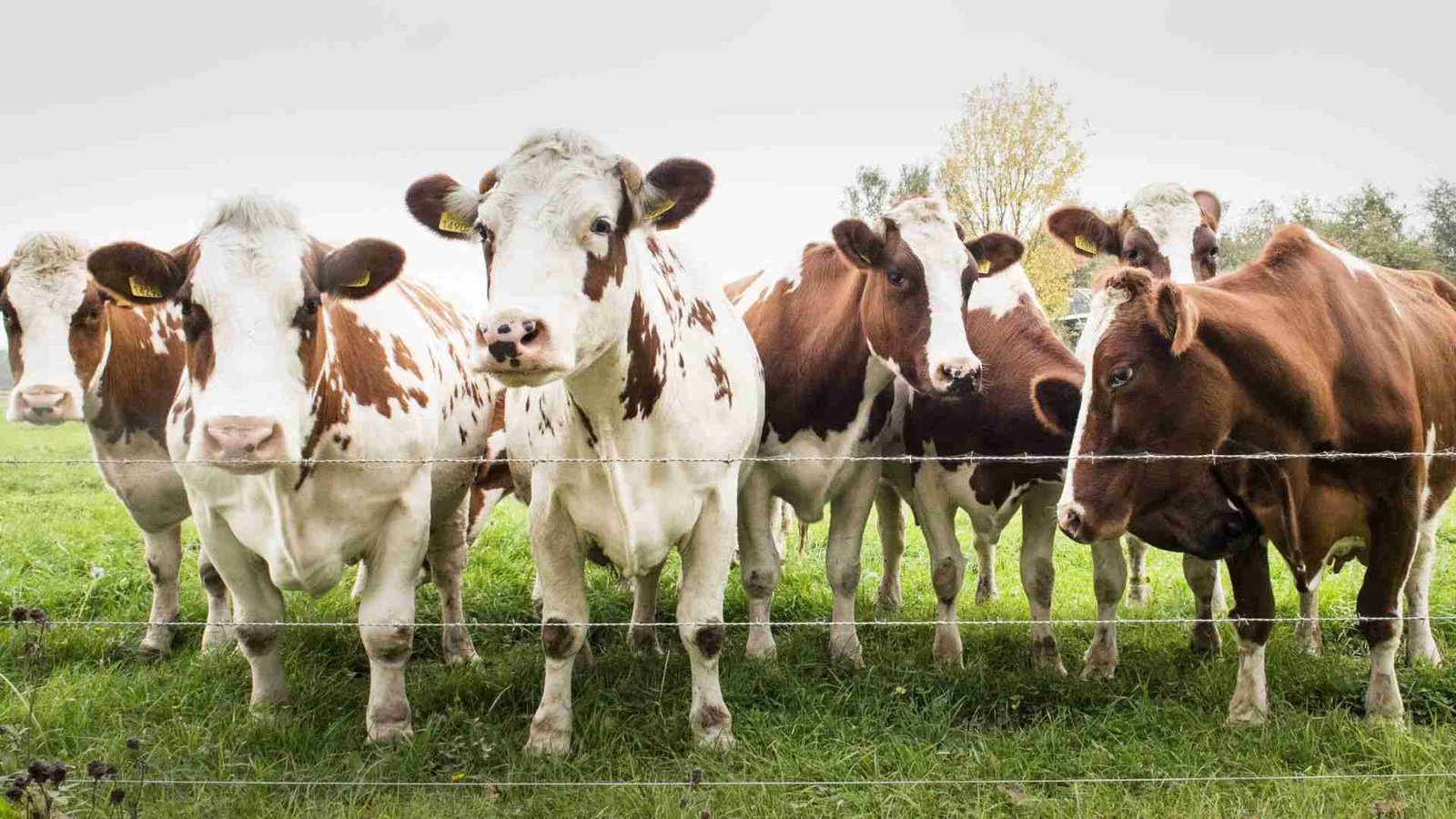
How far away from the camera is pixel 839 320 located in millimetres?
5520

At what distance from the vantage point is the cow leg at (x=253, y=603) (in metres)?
4.24

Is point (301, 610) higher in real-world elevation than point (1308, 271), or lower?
lower

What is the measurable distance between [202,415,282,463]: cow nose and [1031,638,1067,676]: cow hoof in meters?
3.73

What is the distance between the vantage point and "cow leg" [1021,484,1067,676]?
530cm

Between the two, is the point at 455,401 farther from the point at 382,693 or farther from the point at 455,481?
the point at 382,693

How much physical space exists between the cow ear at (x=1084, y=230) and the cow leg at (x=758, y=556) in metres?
2.50

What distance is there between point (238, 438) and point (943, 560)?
11.4 feet

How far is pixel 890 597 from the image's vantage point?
273 inches

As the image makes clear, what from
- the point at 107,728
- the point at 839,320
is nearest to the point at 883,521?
the point at 839,320

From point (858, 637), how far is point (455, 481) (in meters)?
2.30

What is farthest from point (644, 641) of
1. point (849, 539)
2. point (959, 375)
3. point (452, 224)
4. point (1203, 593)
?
point (1203, 593)

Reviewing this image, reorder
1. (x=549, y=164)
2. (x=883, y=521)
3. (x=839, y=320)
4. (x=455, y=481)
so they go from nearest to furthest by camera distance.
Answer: (x=549, y=164)
(x=455, y=481)
(x=839, y=320)
(x=883, y=521)

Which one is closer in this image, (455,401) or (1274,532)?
(1274,532)

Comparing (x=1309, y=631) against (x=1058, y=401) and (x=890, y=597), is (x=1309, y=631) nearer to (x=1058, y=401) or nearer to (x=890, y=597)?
(x=1058, y=401)
